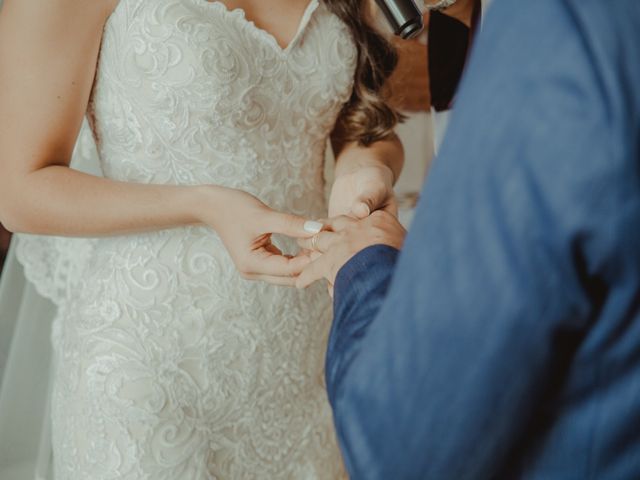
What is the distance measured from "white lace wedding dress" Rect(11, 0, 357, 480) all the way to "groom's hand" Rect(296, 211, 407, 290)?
0.26 meters

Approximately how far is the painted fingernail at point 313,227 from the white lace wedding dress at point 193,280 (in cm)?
22

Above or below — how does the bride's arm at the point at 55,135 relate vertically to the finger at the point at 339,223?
above

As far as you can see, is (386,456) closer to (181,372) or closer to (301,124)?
(181,372)

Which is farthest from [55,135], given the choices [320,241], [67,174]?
[320,241]

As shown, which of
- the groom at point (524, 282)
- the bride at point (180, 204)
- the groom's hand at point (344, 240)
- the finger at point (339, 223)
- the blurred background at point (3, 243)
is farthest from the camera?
the blurred background at point (3, 243)

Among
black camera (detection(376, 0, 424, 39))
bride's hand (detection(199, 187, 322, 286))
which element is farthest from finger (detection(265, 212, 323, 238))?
black camera (detection(376, 0, 424, 39))

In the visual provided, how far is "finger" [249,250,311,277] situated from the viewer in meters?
0.96

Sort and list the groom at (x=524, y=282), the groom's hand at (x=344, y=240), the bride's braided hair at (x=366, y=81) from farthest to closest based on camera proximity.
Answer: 1. the bride's braided hair at (x=366, y=81)
2. the groom's hand at (x=344, y=240)
3. the groom at (x=524, y=282)

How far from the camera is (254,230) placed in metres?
0.99

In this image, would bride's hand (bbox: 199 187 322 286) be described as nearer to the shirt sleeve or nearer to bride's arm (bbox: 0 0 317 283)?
bride's arm (bbox: 0 0 317 283)

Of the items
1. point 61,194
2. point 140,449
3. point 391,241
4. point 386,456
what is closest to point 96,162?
point 61,194

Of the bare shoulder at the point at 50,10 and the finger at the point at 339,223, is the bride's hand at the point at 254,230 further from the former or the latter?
the bare shoulder at the point at 50,10

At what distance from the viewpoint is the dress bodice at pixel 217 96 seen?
1.04 m

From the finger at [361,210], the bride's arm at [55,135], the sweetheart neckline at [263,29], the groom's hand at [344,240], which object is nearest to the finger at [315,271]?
the groom's hand at [344,240]
